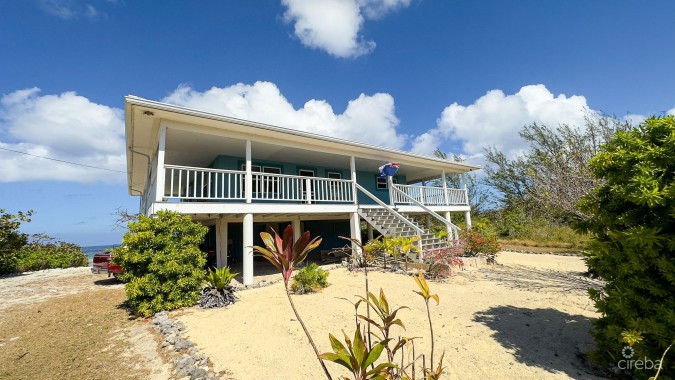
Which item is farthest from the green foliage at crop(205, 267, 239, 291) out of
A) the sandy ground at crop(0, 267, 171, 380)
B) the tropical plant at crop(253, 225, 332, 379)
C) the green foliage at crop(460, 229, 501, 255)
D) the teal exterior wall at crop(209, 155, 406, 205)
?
the green foliage at crop(460, 229, 501, 255)

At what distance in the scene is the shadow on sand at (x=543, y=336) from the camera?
11.2 ft

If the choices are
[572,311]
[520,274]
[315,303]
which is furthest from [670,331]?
[520,274]

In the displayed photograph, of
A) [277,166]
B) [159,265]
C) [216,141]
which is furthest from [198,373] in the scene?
[277,166]

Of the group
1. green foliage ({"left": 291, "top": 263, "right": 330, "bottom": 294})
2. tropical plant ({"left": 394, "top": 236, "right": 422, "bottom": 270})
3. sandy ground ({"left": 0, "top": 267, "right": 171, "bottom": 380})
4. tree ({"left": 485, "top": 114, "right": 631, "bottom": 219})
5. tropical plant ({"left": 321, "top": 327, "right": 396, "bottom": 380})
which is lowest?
sandy ground ({"left": 0, "top": 267, "right": 171, "bottom": 380})

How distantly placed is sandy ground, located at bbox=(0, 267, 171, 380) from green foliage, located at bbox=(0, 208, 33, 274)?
699 cm

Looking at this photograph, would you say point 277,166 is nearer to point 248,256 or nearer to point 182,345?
point 248,256

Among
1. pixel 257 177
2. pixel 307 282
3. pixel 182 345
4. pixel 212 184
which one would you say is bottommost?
pixel 182 345

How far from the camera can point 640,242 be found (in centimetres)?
269

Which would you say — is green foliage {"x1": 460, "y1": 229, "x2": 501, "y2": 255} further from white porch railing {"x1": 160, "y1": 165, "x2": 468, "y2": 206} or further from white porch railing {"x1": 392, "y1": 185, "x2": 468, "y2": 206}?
white porch railing {"x1": 392, "y1": 185, "x2": 468, "y2": 206}

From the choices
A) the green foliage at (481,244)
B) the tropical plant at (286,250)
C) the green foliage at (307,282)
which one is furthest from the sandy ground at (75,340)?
the green foliage at (481,244)

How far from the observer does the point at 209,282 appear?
21.8ft

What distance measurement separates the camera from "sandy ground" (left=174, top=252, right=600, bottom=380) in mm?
3441

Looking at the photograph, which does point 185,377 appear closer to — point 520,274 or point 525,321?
point 525,321

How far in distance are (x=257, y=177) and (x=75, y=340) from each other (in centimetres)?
531
